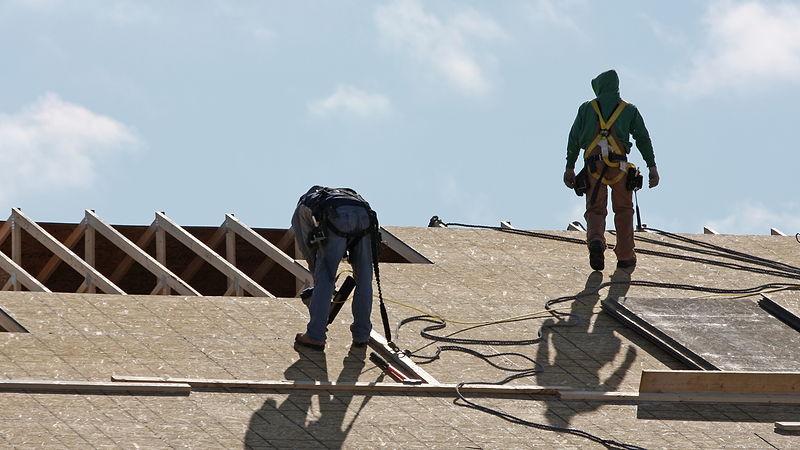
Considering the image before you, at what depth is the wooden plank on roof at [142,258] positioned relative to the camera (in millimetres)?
8312

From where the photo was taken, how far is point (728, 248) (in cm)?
1047

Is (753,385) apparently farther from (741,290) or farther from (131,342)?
(131,342)

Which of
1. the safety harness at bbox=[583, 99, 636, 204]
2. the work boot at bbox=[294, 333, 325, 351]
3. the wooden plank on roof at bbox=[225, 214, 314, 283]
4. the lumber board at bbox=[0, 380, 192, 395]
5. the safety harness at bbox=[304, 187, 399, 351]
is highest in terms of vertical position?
the safety harness at bbox=[583, 99, 636, 204]

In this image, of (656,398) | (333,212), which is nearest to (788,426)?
(656,398)

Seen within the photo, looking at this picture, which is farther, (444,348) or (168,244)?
(168,244)

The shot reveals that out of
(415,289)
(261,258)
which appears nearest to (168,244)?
(261,258)

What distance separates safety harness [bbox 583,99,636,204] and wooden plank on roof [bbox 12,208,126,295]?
3954mm

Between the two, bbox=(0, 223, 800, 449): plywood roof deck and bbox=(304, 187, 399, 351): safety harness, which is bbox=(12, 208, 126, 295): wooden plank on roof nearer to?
bbox=(0, 223, 800, 449): plywood roof deck

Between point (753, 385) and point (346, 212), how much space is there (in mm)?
2744

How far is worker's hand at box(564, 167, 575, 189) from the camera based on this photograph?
8797 mm

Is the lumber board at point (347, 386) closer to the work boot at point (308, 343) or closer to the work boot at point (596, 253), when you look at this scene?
the work boot at point (308, 343)

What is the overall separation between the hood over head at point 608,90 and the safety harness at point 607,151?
0.12 ft

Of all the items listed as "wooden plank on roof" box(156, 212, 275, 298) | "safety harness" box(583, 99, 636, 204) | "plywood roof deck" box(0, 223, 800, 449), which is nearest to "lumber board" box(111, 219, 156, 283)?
"wooden plank on roof" box(156, 212, 275, 298)

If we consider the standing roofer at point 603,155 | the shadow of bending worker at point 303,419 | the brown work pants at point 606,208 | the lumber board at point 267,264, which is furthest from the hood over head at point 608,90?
the lumber board at point 267,264
